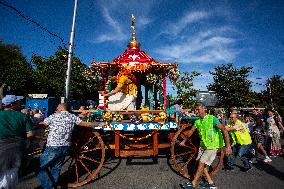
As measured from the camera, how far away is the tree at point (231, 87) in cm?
2823

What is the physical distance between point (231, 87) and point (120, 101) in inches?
984

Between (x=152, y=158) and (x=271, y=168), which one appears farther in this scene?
(x=152, y=158)

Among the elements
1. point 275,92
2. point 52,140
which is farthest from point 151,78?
point 275,92

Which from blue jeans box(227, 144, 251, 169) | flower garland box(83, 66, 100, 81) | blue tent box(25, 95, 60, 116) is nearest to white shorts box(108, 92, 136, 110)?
flower garland box(83, 66, 100, 81)

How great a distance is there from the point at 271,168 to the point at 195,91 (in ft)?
32.8

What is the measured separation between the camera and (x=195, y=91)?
16125 mm

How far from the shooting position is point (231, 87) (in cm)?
2847

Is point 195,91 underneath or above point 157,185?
above

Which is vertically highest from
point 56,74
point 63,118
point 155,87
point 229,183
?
point 56,74

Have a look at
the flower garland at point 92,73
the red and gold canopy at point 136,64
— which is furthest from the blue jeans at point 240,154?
the flower garland at point 92,73

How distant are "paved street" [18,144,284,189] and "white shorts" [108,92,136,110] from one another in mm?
1702

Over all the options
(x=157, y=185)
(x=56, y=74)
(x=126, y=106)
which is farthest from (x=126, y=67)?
(x=56, y=74)

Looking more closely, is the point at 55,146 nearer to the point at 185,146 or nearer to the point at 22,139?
the point at 22,139

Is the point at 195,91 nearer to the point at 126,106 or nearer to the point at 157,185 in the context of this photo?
the point at 126,106
